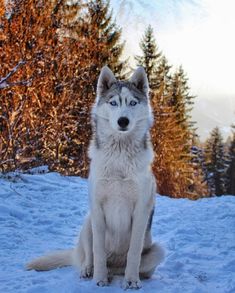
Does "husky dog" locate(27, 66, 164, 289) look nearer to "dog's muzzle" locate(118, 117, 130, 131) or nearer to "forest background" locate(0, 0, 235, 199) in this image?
"dog's muzzle" locate(118, 117, 130, 131)

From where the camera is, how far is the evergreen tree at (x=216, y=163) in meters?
49.0

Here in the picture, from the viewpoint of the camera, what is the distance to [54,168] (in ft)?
43.4

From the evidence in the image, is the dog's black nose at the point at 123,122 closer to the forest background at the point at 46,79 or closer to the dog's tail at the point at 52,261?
the dog's tail at the point at 52,261

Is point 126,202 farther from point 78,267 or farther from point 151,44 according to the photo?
point 151,44

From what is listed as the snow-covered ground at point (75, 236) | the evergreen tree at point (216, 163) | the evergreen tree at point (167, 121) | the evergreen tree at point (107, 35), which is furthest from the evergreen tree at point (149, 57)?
the evergreen tree at point (216, 163)

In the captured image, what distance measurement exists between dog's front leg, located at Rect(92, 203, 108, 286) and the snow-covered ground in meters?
0.12

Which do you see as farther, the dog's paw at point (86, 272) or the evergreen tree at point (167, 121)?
the evergreen tree at point (167, 121)

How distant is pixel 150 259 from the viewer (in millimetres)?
3904

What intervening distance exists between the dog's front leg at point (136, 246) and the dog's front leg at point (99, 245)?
220mm

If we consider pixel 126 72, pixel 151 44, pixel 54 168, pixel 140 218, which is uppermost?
pixel 151 44

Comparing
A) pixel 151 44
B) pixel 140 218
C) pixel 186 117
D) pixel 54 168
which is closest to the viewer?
pixel 140 218

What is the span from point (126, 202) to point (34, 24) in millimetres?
9422

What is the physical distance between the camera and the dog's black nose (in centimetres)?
369

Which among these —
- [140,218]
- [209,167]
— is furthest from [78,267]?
[209,167]
